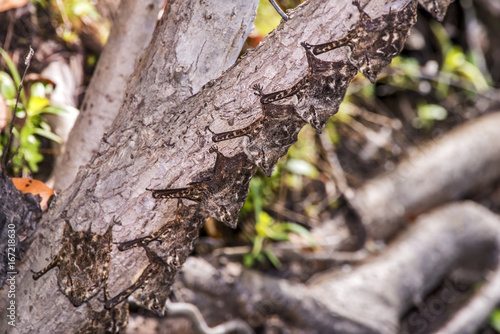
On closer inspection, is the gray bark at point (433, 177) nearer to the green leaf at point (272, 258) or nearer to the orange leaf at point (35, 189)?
the green leaf at point (272, 258)

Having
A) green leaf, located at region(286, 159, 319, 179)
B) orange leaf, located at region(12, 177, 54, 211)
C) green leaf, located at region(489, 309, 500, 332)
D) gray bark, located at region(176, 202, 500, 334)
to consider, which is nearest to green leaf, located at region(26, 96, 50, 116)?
orange leaf, located at region(12, 177, 54, 211)

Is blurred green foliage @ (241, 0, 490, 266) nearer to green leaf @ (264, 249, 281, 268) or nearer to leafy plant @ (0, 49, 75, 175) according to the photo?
green leaf @ (264, 249, 281, 268)

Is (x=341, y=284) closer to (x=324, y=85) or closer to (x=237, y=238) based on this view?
(x=237, y=238)

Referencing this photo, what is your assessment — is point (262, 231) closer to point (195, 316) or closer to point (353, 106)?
point (195, 316)

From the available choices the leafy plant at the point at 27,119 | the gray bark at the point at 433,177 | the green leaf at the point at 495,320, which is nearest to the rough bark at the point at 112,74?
the leafy plant at the point at 27,119

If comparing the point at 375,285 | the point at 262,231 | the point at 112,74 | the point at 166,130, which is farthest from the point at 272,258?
the point at 166,130

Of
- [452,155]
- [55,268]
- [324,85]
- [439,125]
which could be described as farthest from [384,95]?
[55,268]
